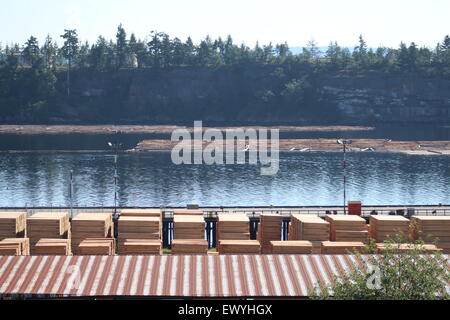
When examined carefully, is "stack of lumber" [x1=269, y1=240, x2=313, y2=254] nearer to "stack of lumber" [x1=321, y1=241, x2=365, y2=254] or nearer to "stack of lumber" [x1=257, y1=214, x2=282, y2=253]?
"stack of lumber" [x1=321, y1=241, x2=365, y2=254]

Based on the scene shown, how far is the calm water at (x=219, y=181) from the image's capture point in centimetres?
8850

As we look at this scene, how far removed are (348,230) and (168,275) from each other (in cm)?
1745

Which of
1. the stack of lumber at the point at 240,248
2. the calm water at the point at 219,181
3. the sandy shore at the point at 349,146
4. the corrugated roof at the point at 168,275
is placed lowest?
the calm water at the point at 219,181

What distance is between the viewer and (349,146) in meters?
146

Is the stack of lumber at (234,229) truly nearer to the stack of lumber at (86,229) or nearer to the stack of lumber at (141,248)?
the stack of lumber at (141,248)

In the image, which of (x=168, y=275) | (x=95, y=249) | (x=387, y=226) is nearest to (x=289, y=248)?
(x=387, y=226)

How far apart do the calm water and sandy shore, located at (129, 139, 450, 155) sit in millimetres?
6374

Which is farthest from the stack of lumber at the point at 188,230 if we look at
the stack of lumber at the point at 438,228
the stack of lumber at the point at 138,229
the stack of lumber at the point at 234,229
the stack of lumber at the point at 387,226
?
the stack of lumber at the point at 438,228

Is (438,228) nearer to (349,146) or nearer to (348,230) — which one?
(348,230)

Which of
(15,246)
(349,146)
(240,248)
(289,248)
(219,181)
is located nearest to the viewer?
(15,246)

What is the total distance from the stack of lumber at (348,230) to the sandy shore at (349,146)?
94.9 meters
